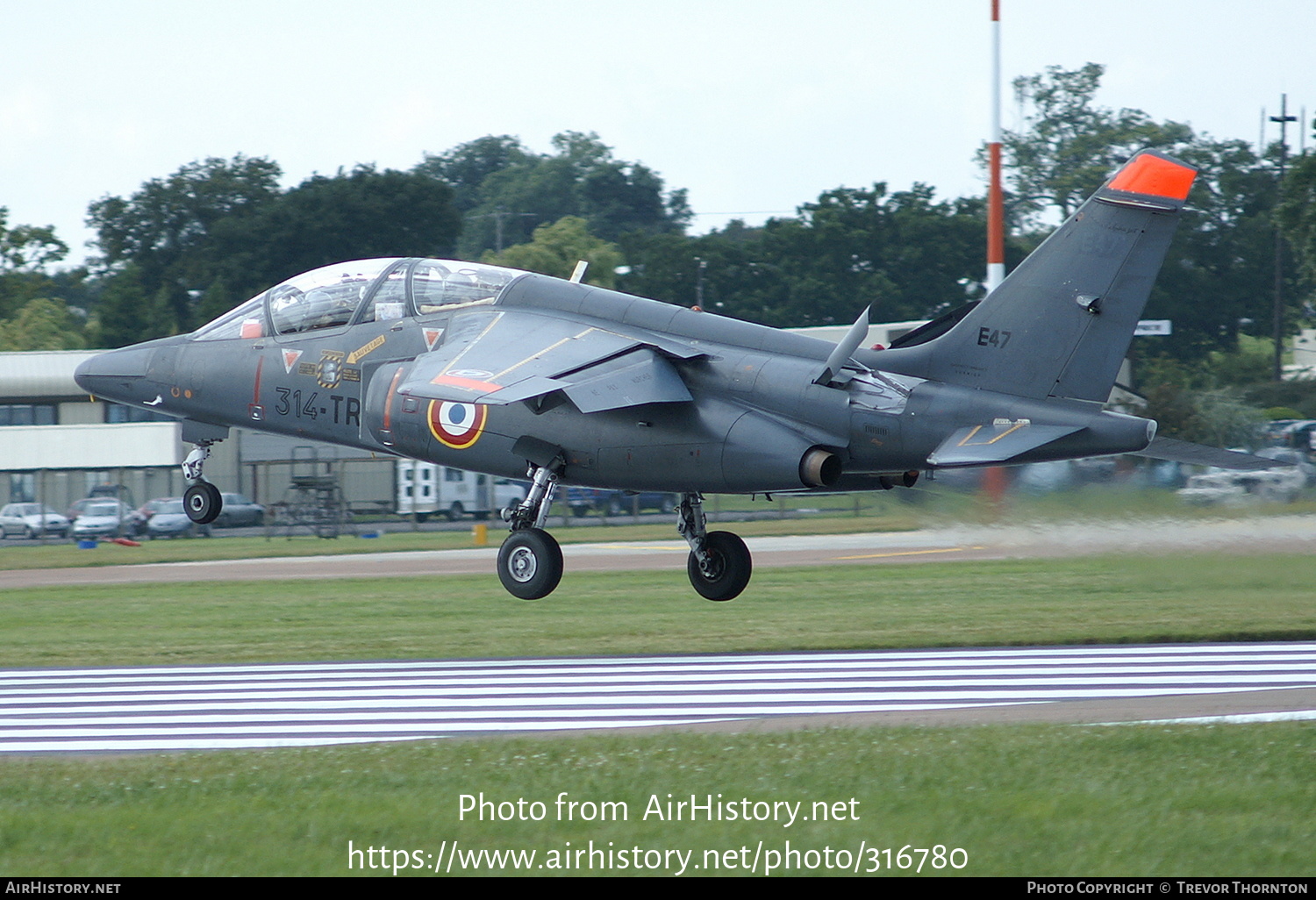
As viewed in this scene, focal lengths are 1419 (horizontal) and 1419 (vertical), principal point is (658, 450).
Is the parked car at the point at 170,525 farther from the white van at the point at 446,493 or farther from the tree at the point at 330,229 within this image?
the tree at the point at 330,229

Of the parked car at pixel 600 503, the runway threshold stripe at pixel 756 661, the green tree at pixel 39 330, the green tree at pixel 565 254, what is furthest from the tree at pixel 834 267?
the runway threshold stripe at pixel 756 661

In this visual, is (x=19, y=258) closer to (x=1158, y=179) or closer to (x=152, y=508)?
(x=152, y=508)

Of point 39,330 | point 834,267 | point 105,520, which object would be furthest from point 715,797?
point 39,330

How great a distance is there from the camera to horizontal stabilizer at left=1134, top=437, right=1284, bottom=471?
1430cm

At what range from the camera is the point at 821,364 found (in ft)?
50.5

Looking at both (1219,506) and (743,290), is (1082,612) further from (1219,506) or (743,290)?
(743,290)

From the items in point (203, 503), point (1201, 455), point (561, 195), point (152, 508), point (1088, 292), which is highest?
point (561, 195)

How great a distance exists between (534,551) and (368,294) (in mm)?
3880

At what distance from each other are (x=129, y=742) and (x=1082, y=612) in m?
17.3

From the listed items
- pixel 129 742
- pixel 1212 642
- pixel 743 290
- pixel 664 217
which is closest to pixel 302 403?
pixel 129 742

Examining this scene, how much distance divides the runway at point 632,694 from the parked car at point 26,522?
3683 centimetres

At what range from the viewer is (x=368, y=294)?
17172 millimetres

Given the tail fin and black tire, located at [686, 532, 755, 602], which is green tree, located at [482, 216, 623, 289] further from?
the tail fin
